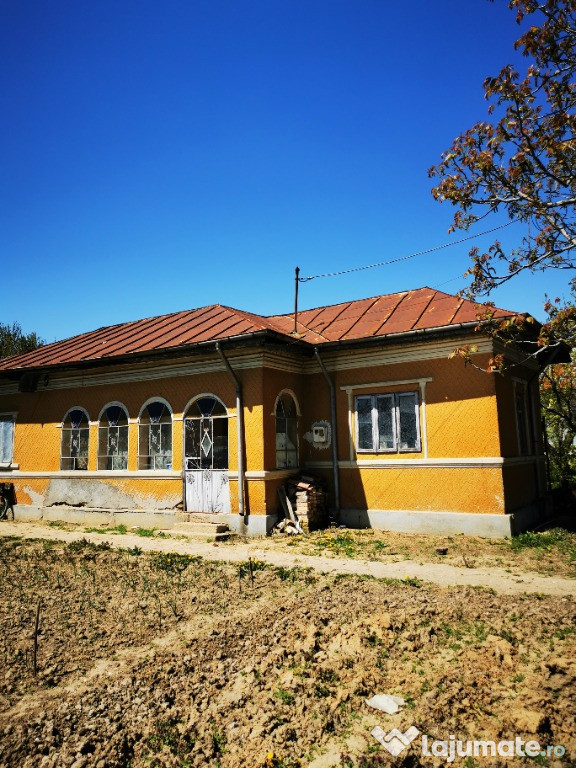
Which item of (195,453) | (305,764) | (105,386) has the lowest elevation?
(305,764)

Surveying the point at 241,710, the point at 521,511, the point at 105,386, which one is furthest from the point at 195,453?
the point at 241,710

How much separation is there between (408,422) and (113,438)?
7671 millimetres

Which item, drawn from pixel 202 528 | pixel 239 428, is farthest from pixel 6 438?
pixel 239 428

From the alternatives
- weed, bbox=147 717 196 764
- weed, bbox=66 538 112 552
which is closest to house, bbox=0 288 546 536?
weed, bbox=66 538 112 552

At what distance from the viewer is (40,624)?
5.57 m

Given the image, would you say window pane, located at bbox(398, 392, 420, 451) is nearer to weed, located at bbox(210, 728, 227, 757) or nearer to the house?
the house

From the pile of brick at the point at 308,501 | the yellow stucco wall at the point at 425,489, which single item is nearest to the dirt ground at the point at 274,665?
the yellow stucco wall at the point at 425,489

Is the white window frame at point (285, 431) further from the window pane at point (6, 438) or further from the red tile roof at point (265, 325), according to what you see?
the window pane at point (6, 438)

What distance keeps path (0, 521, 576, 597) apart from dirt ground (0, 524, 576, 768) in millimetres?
80

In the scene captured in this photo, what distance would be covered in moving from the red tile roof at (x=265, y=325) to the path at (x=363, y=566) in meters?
4.37

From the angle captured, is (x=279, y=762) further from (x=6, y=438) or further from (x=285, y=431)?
(x=6, y=438)

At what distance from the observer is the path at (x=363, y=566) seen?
6.80 meters

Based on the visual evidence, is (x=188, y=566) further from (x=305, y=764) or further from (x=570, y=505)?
(x=570, y=505)

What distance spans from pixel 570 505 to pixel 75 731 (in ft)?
44.8
